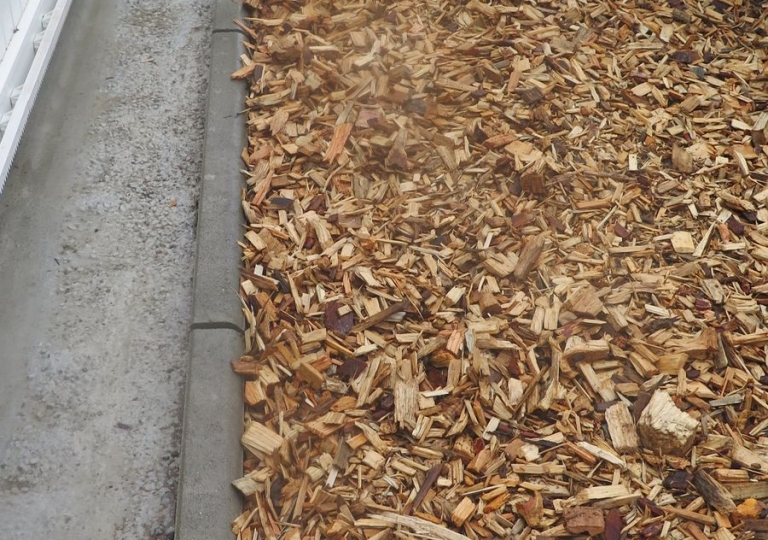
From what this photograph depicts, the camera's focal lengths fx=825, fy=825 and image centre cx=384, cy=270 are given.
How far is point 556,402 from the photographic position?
124 inches

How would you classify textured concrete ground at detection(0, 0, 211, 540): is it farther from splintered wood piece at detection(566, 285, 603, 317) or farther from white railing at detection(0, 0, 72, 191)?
splintered wood piece at detection(566, 285, 603, 317)

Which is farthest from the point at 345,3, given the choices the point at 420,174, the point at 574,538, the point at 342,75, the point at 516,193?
the point at 574,538

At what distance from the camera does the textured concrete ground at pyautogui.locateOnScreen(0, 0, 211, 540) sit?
3.05m

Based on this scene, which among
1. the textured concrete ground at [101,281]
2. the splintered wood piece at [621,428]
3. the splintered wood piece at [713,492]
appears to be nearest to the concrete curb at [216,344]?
the textured concrete ground at [101,281]

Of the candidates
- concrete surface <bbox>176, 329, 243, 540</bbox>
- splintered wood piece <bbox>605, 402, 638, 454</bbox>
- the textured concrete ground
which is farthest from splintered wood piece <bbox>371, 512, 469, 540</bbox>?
the textured concrete ground

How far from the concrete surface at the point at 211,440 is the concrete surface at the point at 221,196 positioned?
140mm

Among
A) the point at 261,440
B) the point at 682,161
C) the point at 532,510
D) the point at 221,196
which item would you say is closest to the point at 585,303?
the point at 532,510

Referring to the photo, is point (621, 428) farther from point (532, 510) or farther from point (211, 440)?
point (211, 440)

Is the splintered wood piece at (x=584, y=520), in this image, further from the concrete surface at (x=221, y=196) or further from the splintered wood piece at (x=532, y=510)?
the concrete surface at (x=221, y=196)

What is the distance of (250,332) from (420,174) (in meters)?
1.23

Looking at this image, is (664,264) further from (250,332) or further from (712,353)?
(250,332)

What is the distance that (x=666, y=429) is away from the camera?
2973 millimetres

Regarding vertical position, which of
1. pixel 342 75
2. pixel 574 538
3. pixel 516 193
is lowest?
pixel 574 538

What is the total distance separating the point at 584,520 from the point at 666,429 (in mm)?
459
